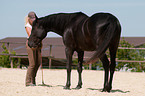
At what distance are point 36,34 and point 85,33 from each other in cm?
128

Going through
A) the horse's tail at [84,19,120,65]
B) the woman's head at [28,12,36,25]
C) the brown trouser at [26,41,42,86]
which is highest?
the woman's head at [28,12,36,25]

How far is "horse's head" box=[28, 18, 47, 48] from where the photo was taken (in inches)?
238

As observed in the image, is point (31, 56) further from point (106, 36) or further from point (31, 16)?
point (106, 36)

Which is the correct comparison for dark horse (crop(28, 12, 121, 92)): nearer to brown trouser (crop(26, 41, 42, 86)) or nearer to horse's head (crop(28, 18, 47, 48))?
horse's head (crop(28, 18, 47, 48))

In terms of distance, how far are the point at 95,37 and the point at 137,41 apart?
29731 millimetres

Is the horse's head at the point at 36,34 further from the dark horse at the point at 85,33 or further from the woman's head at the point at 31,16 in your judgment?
the woman's head at the point at 31,16

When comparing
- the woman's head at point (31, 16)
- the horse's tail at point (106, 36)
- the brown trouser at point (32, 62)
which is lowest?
the brown trouser at point (32, 62)

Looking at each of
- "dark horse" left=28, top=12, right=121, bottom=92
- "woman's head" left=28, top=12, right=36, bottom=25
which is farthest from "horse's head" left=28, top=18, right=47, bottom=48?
"woman's head" left=28, top=12, right=36, bottom=25

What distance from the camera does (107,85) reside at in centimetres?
538

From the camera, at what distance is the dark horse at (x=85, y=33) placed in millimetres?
5059

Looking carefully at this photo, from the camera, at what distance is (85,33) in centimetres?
541

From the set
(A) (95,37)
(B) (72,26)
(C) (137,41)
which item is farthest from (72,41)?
(C) (137,41)

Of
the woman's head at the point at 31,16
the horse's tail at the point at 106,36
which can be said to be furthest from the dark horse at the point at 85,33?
the woman's head at the point at 31,16

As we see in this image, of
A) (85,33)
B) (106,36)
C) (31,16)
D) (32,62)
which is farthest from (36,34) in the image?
(106,36)
